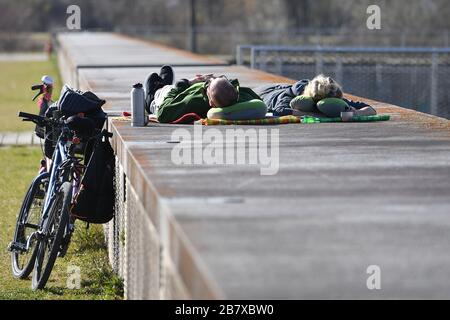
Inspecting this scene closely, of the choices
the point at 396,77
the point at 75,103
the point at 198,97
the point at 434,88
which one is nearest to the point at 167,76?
the point at 198,97

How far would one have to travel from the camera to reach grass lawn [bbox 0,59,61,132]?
2419 cm

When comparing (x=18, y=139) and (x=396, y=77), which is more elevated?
(x=396, y=77)

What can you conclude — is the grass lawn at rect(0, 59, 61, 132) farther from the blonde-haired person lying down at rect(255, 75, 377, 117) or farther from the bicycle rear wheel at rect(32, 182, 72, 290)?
the bicycle rear wheel at rect(32, 182, 72, 290)

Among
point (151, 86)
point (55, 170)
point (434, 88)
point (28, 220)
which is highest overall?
point (151, 86)

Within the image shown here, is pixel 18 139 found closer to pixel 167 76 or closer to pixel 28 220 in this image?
pixel 167 76

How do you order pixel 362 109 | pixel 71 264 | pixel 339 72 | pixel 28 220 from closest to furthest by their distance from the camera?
pixel 28 220 < pixel 71 264 < pixel 362 109 < pixel 339 72

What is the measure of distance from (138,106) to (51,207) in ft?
5.62

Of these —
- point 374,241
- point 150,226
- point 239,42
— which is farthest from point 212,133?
point 239,42

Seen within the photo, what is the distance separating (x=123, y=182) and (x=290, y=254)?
11.4 ft

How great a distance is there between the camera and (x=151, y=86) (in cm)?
1164

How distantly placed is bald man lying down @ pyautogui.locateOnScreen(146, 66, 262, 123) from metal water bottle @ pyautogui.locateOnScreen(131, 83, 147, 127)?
347mm

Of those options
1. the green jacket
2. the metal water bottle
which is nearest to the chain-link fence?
the green jacket

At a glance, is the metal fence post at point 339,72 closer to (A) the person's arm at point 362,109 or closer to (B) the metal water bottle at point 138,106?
(A) the person's arm at point 362,109

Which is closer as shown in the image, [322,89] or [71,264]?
[71,264]
